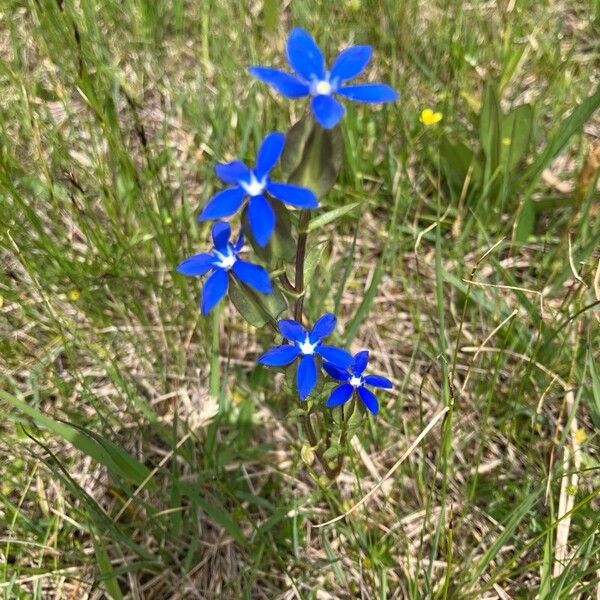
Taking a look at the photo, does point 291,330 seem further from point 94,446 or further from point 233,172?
point 94,446

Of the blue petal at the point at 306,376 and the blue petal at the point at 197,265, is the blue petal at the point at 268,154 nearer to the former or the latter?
the blue petal at the point at 197,265

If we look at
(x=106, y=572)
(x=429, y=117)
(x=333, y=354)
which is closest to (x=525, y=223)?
(x=429, y=117)

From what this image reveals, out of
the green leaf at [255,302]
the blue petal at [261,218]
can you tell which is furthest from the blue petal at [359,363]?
the blue petal at [261,218]

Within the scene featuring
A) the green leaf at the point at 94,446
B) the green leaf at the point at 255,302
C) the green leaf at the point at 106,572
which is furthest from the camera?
the green leaf at the point at 106,572

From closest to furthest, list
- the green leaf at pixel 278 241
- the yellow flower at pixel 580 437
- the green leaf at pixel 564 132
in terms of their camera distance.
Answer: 1. the green leaf at pixel 278 241
2. the yellow flower at pixel 580 437
3. the green leaf at pixel 564 132

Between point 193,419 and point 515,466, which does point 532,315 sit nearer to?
point 515,466

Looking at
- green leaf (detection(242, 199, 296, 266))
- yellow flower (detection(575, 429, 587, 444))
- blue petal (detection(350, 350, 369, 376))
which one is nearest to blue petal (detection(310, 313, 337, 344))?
blue petal (detection(350, 350, 369, 376))

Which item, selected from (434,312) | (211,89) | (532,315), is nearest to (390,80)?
(211,89)
